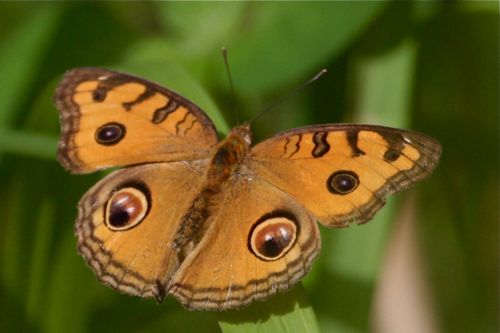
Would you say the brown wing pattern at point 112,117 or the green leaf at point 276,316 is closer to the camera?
the green leaf at point 276,316

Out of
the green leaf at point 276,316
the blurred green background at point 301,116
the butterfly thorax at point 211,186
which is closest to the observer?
the green leaf at point 276,316

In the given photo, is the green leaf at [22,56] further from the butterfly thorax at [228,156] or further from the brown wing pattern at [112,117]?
the butterfly thorax at [228,156]

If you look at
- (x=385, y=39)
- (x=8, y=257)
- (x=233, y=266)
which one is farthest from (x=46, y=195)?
(x=385, y=39)

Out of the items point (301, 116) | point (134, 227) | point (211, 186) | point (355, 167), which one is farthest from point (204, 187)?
point (301, 116)

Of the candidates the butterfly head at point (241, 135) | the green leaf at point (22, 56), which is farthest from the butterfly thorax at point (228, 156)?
the green leaf at point (22, 56)

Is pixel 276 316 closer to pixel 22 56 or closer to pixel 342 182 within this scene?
pixel 342 182

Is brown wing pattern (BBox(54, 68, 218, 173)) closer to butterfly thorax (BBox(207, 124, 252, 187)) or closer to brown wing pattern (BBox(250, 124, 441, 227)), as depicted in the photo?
butterfly thorax (BBox(207, 124, 252, 187))

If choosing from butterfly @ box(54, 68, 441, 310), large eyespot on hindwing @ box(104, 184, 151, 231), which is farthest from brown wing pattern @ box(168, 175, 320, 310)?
large eyespot on hindwing @ box(104, 184, 151, 231)
